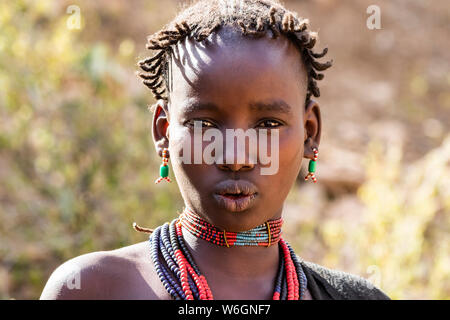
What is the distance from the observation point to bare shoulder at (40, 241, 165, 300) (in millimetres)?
1710

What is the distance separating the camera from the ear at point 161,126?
6.35ft

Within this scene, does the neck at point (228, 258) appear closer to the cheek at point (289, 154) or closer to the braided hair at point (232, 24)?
the cheek at point (289, 154)

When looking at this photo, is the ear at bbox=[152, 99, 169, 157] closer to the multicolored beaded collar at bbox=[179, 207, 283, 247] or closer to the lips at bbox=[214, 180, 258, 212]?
the multicolored beaded collar at bbox=[179, 207, 283, 247]

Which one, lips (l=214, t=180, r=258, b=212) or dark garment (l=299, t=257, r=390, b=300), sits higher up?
lips (l=214, t=180, r=258, b=212)

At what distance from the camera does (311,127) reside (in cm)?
200

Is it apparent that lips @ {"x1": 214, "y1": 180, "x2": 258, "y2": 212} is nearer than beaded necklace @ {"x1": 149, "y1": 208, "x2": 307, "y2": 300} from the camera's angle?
Yes

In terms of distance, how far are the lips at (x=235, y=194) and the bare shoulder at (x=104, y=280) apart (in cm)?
34

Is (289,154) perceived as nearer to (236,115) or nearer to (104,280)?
(236,115)

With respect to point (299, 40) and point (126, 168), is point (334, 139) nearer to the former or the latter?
point (126, 168)

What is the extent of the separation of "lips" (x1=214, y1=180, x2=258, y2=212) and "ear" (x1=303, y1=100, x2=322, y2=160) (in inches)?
14.0

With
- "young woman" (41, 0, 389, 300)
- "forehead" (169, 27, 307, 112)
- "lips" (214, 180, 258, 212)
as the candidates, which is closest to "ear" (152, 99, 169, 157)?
"young woman" (41, 0, 389, 300)

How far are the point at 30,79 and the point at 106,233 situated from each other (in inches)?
51.7

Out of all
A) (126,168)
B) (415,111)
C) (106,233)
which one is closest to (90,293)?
(106,233)

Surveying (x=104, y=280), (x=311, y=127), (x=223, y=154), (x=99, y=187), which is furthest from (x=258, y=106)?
(x=99, y=187)
